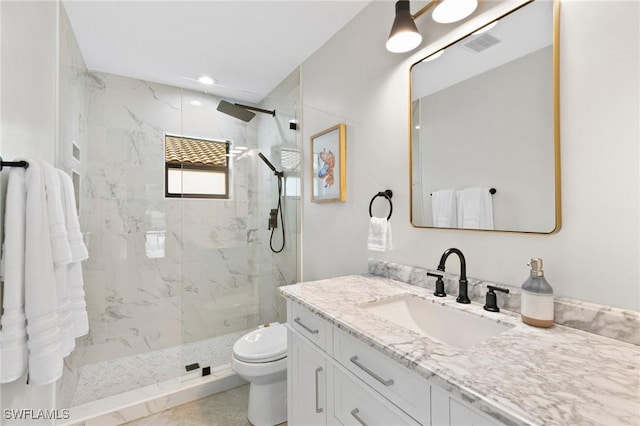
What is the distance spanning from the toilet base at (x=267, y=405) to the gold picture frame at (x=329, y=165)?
125 centimetres

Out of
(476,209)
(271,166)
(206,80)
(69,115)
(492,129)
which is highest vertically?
(206,80)

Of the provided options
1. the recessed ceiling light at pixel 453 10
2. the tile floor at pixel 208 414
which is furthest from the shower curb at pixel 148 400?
the recessed ceiling light at pixel 453 10

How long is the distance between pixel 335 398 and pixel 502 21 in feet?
4.98

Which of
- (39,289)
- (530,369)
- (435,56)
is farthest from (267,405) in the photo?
(435,56)

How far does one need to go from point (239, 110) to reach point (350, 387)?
2450 millimetres

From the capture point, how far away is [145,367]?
2373mm

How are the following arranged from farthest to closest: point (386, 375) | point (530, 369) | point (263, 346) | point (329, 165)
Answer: point (329, 165) → point (263, 346) → point (386, 375) → point (530, 369)

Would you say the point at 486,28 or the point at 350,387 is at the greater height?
the point at 486,28

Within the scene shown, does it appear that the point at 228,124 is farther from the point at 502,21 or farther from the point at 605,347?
the point at 605,347

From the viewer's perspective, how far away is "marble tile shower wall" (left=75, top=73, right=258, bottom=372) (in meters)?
2.45

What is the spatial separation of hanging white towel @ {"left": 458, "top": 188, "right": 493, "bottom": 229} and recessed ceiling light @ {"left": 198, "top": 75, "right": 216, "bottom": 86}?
2.36 meters

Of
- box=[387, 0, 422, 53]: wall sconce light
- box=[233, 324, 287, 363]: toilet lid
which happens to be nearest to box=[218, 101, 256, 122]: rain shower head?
box=[387, 0, 422, 53]: wall sconce light

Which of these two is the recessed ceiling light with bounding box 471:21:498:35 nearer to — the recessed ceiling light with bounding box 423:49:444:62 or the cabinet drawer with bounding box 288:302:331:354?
the recessed ceiling light with bounding box 423:49:444:62

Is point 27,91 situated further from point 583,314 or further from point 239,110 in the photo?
point 583,314
